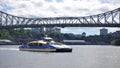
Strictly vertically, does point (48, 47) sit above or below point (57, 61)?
below

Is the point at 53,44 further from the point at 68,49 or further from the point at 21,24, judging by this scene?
the point at 21,24

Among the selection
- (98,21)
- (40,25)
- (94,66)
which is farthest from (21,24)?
(94,66)

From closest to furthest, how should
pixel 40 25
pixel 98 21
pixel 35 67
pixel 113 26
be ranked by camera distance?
pixel 35 67, pixel 113 26, pixel 98 21, pixel 40 25

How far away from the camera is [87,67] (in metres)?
45.6

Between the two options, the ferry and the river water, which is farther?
the ferry

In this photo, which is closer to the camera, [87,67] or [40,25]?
[87,67]

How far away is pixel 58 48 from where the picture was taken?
7875cm

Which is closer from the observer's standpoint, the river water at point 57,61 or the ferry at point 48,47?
the river water at point 57,61

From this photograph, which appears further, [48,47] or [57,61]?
[48,47]

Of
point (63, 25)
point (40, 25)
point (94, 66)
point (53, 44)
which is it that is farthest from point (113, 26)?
point (94, 66)

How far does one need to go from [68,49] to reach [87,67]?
34405 millimetres

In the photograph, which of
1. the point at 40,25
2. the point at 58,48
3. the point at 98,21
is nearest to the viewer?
the point at 58,48

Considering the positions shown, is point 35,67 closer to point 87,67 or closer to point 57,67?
point 57,67

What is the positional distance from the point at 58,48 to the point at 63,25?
296 feet
